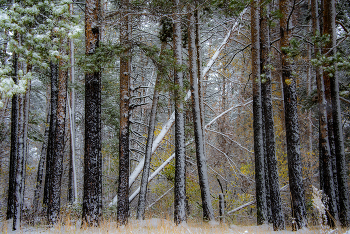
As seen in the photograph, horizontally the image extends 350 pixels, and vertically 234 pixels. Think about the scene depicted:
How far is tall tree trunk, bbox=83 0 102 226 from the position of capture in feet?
21.4

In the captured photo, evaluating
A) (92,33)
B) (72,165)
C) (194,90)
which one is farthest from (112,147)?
(92,33)

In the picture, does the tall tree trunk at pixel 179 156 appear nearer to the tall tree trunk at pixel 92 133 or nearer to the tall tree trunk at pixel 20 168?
the tall tree trunk at pixel 92 133

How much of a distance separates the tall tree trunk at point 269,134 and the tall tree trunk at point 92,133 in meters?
4.84

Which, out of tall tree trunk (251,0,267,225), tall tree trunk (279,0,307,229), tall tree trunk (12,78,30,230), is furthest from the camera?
tall tree trunk (251,0,267,225)

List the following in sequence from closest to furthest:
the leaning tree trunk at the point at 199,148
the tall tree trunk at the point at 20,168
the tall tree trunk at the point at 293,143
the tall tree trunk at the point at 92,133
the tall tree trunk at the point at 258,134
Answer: the tall tree trunk at the point at 92,133
the tall tree trunk at the point at 293,143
the tall tree trunk at the point at 20,168
the tall tree trunk at the point at 258,134
the leaning tree trunk at the point at 199,148

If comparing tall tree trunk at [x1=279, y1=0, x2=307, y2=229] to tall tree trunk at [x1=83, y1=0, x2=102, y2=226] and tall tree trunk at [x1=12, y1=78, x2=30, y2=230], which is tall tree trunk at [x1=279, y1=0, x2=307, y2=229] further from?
tall tree trunk at [x1=12, y1=78, x2=30, y2=230]

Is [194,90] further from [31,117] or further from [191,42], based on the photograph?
[31,117]

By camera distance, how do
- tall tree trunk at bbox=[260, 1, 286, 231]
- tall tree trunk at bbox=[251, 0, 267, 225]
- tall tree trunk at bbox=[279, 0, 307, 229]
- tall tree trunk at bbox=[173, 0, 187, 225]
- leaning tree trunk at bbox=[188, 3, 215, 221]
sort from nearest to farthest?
tall tree trunk at bbox=[279, 0, 307, 229] → tall tree trunk at bbox=[260, 1, 286, 231] → tall tree trunk at bbox=[173, 0, 187, 225] → tall tree trunk at bbox=[251, 0, 267, 225] → leaning tree trunk at bbox=[188, 3, 215, 221]

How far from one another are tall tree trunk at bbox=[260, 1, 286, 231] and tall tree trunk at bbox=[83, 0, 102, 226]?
15.9 ft

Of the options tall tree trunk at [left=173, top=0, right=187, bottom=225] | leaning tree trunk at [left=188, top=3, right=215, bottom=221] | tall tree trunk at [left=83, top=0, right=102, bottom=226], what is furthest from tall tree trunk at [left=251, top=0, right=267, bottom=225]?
tall tree trunk at [left=83, top=0, right=102, bottom=226]

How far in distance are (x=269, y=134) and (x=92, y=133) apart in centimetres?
554

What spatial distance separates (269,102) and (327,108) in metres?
2.37

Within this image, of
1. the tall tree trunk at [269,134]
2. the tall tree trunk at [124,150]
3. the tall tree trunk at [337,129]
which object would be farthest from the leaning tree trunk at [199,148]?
the tall tree trunk at [337,129]

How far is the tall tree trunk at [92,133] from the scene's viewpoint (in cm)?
653
